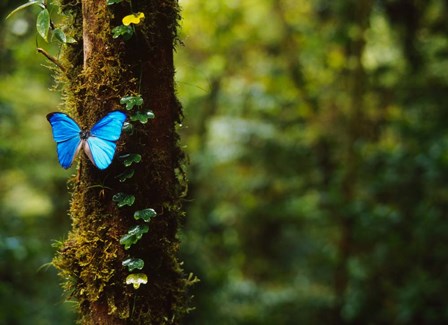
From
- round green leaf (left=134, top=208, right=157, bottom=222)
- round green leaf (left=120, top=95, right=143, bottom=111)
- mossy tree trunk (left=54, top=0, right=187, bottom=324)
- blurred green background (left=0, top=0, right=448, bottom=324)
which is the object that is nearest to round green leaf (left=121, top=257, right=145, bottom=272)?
mossy tree trunk (left=54, top=0, right=187, bottom=324)

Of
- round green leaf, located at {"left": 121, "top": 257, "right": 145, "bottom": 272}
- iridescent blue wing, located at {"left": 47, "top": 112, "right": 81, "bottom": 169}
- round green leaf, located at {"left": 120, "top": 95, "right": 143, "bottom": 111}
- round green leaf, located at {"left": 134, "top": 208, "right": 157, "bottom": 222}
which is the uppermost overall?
round green leaf, located at {"left": 120, "top": 95, "right": 143, "bottom": 111}

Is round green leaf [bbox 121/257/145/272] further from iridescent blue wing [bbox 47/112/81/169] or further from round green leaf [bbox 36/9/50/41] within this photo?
round green leaf [bbox 36/9/50/41]

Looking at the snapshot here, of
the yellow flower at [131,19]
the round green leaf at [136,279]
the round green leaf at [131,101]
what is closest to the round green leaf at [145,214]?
the round green leaf at [136,279]

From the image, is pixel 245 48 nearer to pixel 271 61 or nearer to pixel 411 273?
pixel 271 61

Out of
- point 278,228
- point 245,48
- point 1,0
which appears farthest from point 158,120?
point 278,228

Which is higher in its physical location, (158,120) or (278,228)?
(278,228)

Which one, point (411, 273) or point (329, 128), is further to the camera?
point (329, 128)

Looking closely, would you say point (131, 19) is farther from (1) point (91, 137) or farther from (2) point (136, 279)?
(2) point (136, 279)
